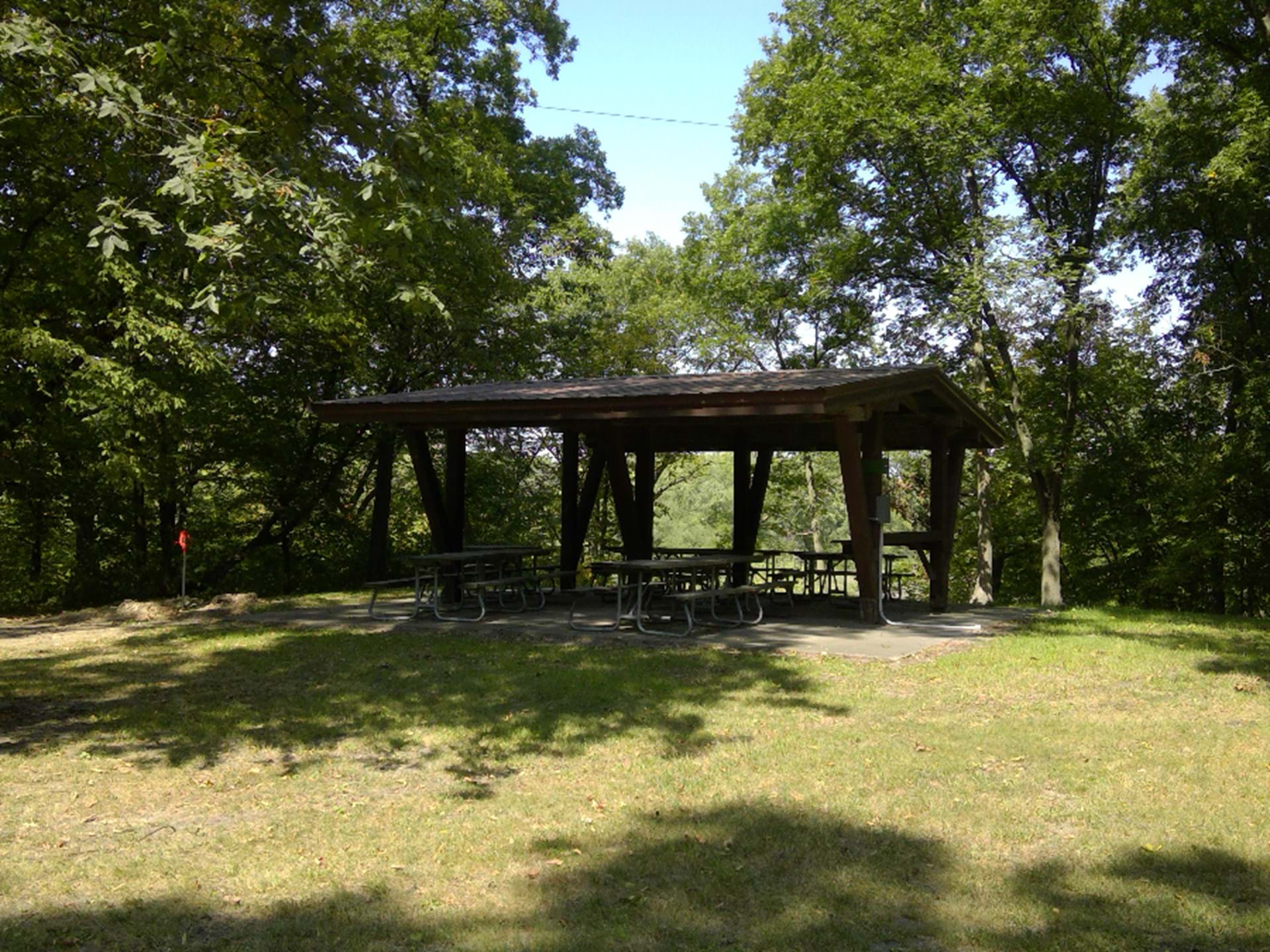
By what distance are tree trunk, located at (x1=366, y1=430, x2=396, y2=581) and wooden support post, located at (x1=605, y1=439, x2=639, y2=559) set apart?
6231 millimetres

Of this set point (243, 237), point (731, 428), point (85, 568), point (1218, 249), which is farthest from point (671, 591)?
point (1218, 249)

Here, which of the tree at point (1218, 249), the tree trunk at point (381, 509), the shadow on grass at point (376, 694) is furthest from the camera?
the tree trunk at point (381, 509)

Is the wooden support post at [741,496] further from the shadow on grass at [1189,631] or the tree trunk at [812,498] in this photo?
the tree trunk at [812,498]

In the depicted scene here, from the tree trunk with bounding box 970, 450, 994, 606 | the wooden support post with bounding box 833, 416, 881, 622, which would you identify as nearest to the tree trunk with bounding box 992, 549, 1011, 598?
the tree trunk with bounding box 970, 450, 994, 606

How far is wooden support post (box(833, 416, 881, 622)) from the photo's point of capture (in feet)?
32.2

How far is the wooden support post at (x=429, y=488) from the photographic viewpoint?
1186 cm

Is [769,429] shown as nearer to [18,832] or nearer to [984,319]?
[984,319]

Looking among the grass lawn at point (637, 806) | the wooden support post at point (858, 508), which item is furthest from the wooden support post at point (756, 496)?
the grass lawn at point (637, 806)

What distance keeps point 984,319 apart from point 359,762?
16312mm

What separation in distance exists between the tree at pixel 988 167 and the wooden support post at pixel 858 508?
27.1 feet

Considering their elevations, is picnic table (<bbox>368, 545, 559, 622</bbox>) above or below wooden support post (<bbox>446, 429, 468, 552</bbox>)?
below

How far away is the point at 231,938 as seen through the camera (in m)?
3.18

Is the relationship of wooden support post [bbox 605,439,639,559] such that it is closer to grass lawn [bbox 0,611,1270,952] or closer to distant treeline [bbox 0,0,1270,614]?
distant treeline [bbox 0,0,1270,614]

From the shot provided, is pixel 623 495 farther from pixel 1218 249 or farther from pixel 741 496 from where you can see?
pixel 1218 249
